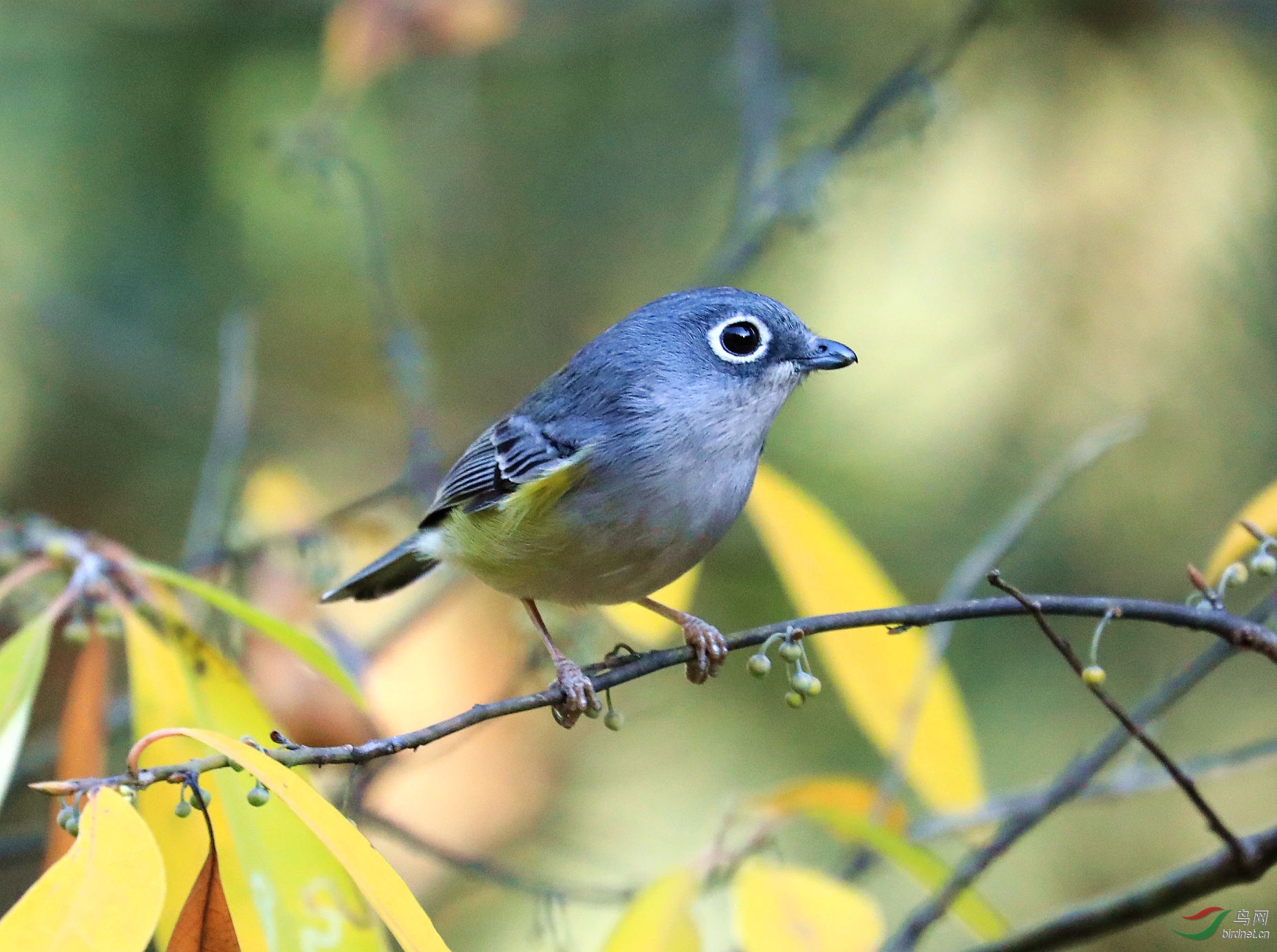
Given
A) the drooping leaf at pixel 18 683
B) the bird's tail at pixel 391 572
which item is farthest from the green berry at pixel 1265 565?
the bird's tail at pixel 391 572

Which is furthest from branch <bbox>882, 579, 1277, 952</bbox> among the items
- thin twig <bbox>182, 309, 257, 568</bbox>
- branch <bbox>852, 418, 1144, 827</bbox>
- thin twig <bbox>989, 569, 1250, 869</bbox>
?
thin twig <bbox>182, 309, 257, 568</bbox>

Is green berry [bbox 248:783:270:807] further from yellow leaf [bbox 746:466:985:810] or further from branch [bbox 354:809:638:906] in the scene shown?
yellow leaf [bbox 746:466:985:810]

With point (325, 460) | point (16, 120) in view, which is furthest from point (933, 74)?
point (16, 120)

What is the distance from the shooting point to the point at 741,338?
285 centimetres

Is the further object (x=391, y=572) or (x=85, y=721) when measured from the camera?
(x=391, y=572)

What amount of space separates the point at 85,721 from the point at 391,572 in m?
1.06

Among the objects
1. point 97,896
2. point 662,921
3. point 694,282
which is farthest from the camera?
point 694,282

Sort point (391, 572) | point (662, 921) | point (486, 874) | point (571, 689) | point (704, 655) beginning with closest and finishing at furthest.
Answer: point (662, 921), point (571, 689), point (704, 655), point (486, 874), point (391, 572)

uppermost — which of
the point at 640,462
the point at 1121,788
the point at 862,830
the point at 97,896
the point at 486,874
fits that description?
the point at 640,462

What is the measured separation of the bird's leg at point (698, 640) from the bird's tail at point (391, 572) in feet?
2.21

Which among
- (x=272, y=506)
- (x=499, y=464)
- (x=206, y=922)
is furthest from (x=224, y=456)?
(x=206, y=922)

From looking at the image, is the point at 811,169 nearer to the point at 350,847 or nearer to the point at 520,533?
the point at 520,533

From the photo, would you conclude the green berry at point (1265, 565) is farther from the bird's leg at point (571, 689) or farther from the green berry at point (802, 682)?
the bird's leg at point (571, 689)

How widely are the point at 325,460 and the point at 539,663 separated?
2750 millimetres
